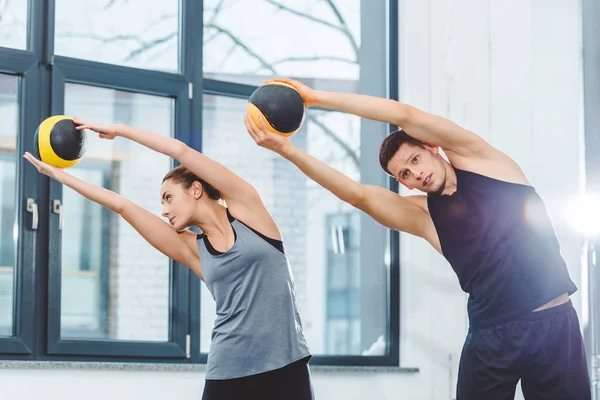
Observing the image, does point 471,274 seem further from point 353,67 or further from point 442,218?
point 353,67

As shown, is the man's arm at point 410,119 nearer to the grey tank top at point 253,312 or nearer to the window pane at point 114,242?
the grey tank top at point 253,312

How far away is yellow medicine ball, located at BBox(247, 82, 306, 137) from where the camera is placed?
2609 millimetres

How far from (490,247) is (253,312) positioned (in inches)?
29.0

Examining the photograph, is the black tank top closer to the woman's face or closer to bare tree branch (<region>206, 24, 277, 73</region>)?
the woman's face

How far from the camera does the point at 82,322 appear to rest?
3844mm

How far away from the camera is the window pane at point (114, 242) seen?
151 inches

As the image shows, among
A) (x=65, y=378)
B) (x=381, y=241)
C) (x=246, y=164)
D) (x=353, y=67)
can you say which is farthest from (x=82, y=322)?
(x=353, y=67)

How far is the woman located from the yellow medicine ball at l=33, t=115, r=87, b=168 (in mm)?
63

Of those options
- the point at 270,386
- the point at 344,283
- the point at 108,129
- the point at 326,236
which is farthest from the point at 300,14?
the point at 270,386

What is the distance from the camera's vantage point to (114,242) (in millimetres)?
3980

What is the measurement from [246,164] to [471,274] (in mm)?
1865

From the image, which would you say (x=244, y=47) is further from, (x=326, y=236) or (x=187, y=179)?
(x=187, y=179)

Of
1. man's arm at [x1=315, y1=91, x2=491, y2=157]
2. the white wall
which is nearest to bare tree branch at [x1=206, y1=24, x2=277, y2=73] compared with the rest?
the white wall

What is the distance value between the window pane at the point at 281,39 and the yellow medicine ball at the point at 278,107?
1.78m
